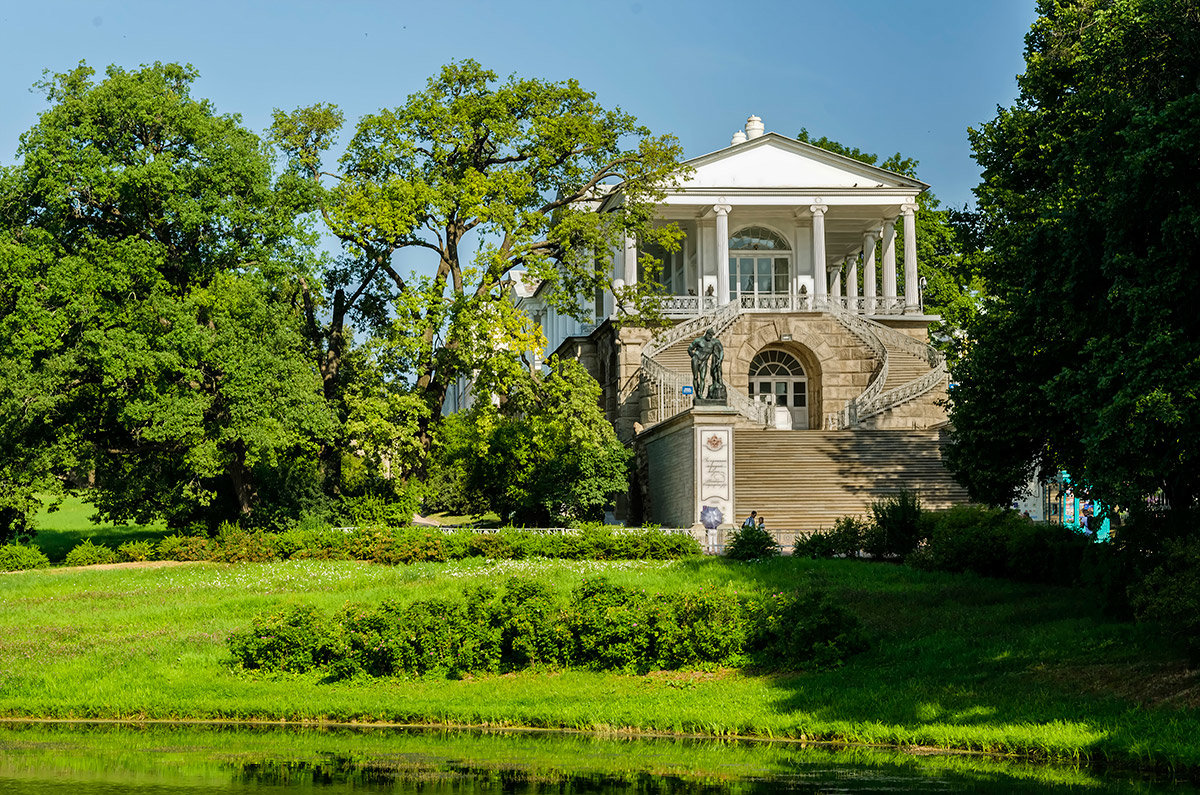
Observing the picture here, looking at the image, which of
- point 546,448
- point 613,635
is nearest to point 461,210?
point 546,448

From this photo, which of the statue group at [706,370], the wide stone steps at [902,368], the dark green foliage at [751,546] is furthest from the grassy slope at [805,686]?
the wide stone steps at [902,368]

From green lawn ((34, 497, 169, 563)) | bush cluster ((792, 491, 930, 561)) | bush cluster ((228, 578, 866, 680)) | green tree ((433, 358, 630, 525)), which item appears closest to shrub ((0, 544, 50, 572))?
green lawn ((34, 497, 169, 563))

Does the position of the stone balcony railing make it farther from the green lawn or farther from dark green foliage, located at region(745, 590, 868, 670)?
dark green foliage, located at region(745, 590, 868, 670)

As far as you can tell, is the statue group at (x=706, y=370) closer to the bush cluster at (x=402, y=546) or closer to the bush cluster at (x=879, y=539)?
the bush cluster at (x=402, y=546)

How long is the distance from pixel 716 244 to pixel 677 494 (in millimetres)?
15620

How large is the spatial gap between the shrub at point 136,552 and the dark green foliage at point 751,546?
13.3 meters

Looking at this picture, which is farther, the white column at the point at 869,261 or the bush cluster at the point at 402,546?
the white column at the point at 869,261

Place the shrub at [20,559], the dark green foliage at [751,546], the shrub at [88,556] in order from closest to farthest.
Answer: the dark green foliage at [751,546] → the shrub at [20,559] → the shrub at [88,556]

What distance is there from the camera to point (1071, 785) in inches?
467

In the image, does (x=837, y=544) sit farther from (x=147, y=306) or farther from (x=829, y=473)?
(x=147, y=306)

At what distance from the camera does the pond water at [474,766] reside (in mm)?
11703

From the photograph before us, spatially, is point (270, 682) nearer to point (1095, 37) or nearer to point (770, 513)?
point (1095, 37)

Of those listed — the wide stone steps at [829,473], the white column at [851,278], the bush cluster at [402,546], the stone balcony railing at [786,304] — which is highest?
the white column at [851,278]

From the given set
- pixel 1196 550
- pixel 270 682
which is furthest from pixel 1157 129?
pixel 270 682
